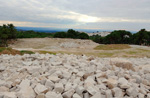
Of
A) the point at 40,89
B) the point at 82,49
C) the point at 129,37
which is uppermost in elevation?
the point at 129,37

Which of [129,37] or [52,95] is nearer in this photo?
[52,95]

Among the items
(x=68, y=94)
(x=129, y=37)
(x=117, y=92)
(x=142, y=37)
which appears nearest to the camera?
(x=68, y=94)

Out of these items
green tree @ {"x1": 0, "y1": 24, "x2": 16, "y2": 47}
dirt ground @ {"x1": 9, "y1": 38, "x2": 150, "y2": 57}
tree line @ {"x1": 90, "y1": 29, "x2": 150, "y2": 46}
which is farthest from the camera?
tree line @ {"x1": 90, "y1": 29, "x2": 150, "y2": 46}

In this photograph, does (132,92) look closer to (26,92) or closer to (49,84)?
(49,84)

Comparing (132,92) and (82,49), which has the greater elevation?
(132,92)

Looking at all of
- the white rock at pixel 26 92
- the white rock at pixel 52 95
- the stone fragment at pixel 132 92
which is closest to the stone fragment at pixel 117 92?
the stone fragment at pixel 132 92

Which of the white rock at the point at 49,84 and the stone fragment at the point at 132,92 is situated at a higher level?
the white rock at the point at 49,84

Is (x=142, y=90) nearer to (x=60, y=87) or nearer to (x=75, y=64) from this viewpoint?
(x=60, y=87)

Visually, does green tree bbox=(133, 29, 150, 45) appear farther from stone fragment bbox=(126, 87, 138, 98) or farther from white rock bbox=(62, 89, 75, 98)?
white rock bbox=(62, 89, 75, 98)

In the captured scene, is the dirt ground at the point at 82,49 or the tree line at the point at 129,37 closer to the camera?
the dirt ground at the point at 82,49

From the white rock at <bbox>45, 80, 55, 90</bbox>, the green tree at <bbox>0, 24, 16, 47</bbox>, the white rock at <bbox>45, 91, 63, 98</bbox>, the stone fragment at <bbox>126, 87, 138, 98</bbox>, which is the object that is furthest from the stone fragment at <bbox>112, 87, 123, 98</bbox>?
the green tree at <bbox>0, 24, 16, 47</bbox>

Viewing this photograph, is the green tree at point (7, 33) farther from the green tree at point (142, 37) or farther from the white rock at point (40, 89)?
the green tree at point (142, 37)

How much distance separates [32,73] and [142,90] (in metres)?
3.14

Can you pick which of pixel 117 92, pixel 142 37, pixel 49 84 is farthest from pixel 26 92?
pixel 142 37
